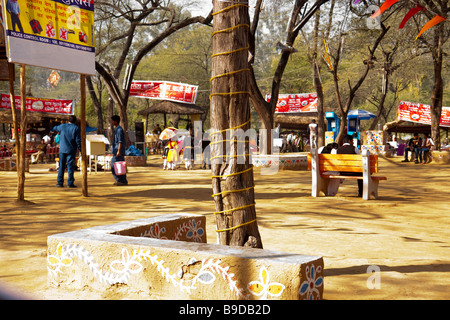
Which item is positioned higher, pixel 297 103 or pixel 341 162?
pixel 297 103

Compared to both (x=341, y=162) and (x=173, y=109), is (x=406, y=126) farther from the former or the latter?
(x=341, y=162)

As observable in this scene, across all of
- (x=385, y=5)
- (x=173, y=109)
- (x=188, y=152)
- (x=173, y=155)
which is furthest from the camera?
(x=173, y=109)

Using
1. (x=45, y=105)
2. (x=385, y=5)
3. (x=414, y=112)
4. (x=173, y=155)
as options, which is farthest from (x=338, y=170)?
(x=45, y=105)

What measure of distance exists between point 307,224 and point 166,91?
25.7 meters

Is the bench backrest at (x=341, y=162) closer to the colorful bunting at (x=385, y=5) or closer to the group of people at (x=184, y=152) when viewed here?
the colorful bunting at (x=385, y=5)

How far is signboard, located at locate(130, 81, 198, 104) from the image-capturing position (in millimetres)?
32094

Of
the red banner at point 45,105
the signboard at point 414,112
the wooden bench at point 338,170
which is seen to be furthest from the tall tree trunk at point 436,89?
the red banner at point 45,105

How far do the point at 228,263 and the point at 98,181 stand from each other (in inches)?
477

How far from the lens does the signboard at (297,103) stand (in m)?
38.1

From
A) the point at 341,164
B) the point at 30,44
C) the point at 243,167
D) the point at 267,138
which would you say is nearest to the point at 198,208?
the point at 341,164

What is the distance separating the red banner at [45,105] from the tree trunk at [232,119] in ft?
93.2

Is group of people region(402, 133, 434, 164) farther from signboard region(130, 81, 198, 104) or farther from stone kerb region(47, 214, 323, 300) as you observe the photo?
stone kerb region(47, 214, 323, 300)

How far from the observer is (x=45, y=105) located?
31641 mm

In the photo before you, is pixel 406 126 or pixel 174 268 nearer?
pixel 174 268
